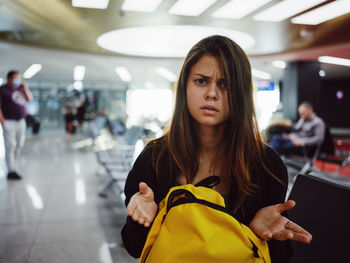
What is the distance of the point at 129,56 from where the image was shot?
11258 millimetres

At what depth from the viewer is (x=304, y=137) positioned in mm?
6633

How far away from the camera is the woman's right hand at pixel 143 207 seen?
963 millimetres

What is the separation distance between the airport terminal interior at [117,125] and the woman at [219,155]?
14cm

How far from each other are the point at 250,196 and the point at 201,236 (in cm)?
31

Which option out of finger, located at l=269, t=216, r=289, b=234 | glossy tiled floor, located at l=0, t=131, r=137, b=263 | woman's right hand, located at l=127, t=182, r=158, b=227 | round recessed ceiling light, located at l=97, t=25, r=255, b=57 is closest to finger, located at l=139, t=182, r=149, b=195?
woman's right hand, located at l=127, t=182, r=158, b=227

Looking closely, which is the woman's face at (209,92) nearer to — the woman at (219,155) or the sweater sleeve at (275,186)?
the woman at (219,155)

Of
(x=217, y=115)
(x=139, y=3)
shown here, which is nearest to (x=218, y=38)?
(x=217, y=115)

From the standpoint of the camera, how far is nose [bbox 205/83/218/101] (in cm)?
105

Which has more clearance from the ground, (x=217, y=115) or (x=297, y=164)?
(x=217, y=115)

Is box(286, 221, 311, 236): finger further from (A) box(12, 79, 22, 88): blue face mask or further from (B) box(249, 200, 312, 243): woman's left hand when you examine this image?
(A) box(12, 79, 22, 88): blue face mask

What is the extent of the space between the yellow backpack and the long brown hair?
0.64ft

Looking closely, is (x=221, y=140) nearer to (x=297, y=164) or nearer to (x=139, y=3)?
(x=297, y=164)

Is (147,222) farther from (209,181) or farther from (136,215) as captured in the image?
(209,181)

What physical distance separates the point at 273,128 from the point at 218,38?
6276 millimetres
